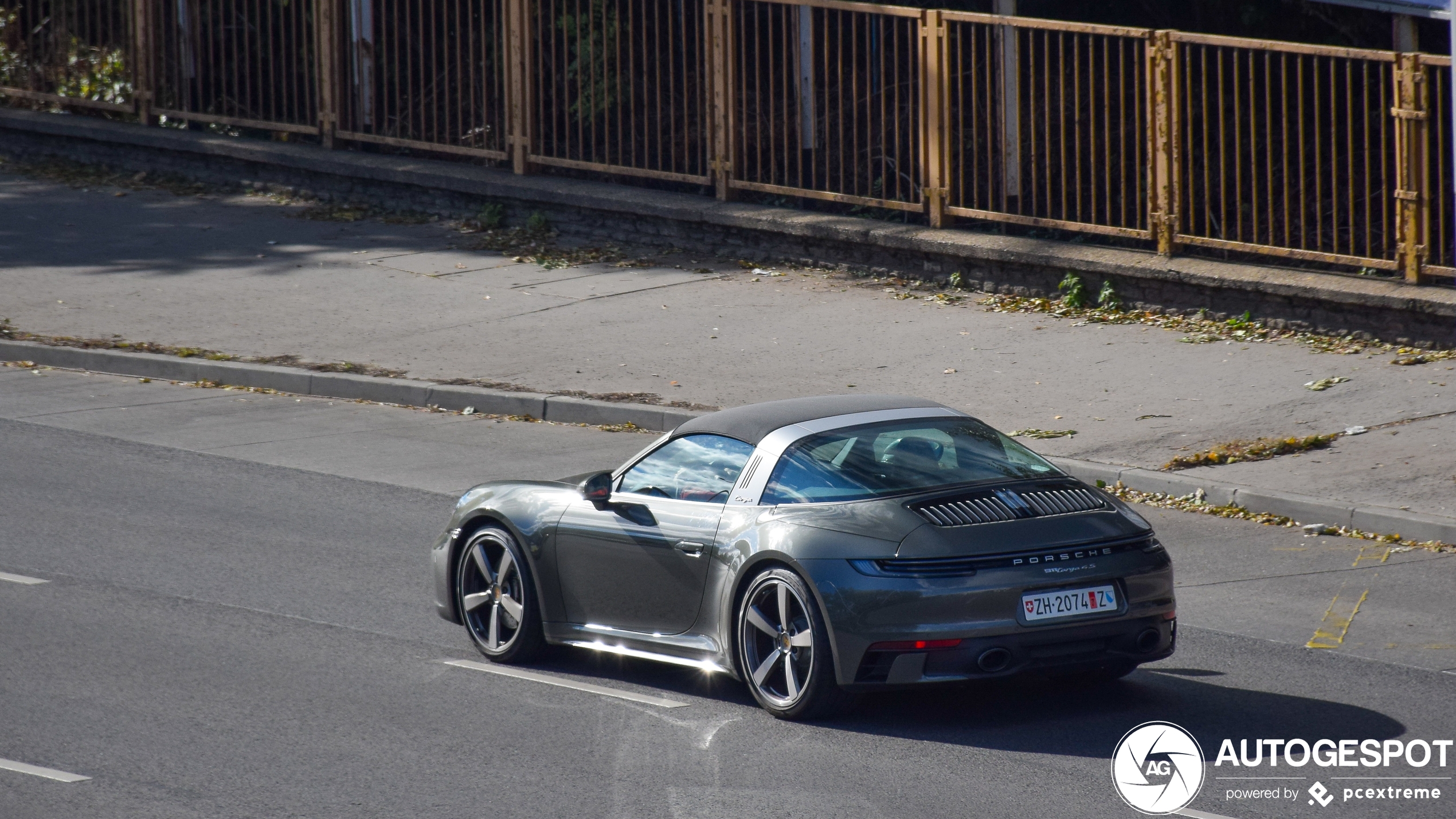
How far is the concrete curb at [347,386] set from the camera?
1327cm

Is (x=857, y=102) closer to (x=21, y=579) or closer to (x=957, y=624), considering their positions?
(x=21, y=579)

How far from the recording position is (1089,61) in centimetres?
1541

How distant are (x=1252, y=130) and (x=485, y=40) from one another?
30.6 feet

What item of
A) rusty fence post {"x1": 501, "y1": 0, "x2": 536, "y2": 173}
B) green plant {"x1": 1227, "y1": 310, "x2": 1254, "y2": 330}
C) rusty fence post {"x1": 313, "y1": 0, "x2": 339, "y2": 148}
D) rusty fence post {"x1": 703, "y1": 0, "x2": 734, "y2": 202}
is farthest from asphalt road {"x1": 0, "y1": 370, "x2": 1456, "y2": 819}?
rusty fence post {"x1": 313, "y1": 0, "x2": 339, "y2": 148}

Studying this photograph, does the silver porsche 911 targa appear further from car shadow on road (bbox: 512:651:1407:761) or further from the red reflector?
car shadow on road (bbox: 512:651:1407:761)

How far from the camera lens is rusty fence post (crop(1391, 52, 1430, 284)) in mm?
13531

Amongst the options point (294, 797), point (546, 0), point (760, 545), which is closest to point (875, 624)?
point (760, 545)

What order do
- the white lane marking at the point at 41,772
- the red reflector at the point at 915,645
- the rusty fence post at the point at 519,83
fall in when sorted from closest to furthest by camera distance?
the white lane marking at the point at 41,772 → the red reflector at the point at 915,645 → the rusty fence post at the point at 519,83

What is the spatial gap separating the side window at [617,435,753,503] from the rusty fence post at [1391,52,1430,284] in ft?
26.0

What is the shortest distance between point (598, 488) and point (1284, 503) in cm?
426

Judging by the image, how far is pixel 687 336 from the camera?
15477 millimetres

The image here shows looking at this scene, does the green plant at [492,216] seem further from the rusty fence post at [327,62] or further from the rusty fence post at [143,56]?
the rusty fence post at [143,56]

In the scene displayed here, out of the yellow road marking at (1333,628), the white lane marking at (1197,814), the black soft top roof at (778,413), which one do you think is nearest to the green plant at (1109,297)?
the yellow road marking at (1333,628)

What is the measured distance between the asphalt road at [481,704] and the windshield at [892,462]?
34.8 inches
